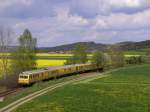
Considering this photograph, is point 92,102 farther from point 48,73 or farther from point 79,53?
point 79,53

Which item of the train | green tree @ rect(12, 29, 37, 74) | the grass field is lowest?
the grass field

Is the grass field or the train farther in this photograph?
the train

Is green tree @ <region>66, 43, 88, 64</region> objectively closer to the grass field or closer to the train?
the train

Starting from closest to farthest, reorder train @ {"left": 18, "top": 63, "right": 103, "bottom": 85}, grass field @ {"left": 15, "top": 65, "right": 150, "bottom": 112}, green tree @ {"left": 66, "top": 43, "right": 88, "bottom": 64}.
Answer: grass field @ {"left": 15, "top": 65, "right": 150, "bottom": 112}
train @ {"left": 18, "top": 63, "right": 103, "bottom": 85}
green tree @ {"left": 66, "top": 43, "right": 88, "bottom": 64}

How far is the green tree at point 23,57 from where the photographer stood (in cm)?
7575

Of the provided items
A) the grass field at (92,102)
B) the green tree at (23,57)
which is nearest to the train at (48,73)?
the green tree at (23,57)

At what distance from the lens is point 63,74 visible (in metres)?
78.6

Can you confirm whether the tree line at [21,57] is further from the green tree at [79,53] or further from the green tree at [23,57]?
the green tree at [79,53]

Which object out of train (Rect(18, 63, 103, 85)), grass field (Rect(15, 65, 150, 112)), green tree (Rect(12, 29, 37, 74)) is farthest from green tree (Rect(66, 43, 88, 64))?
grass field (Rect(15, 65, 150, 112))

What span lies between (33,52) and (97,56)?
3547cm

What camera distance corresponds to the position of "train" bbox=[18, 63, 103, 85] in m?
59.4

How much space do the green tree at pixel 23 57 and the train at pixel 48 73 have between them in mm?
5057

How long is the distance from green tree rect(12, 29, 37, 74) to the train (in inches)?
199

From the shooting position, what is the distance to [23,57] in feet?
249
